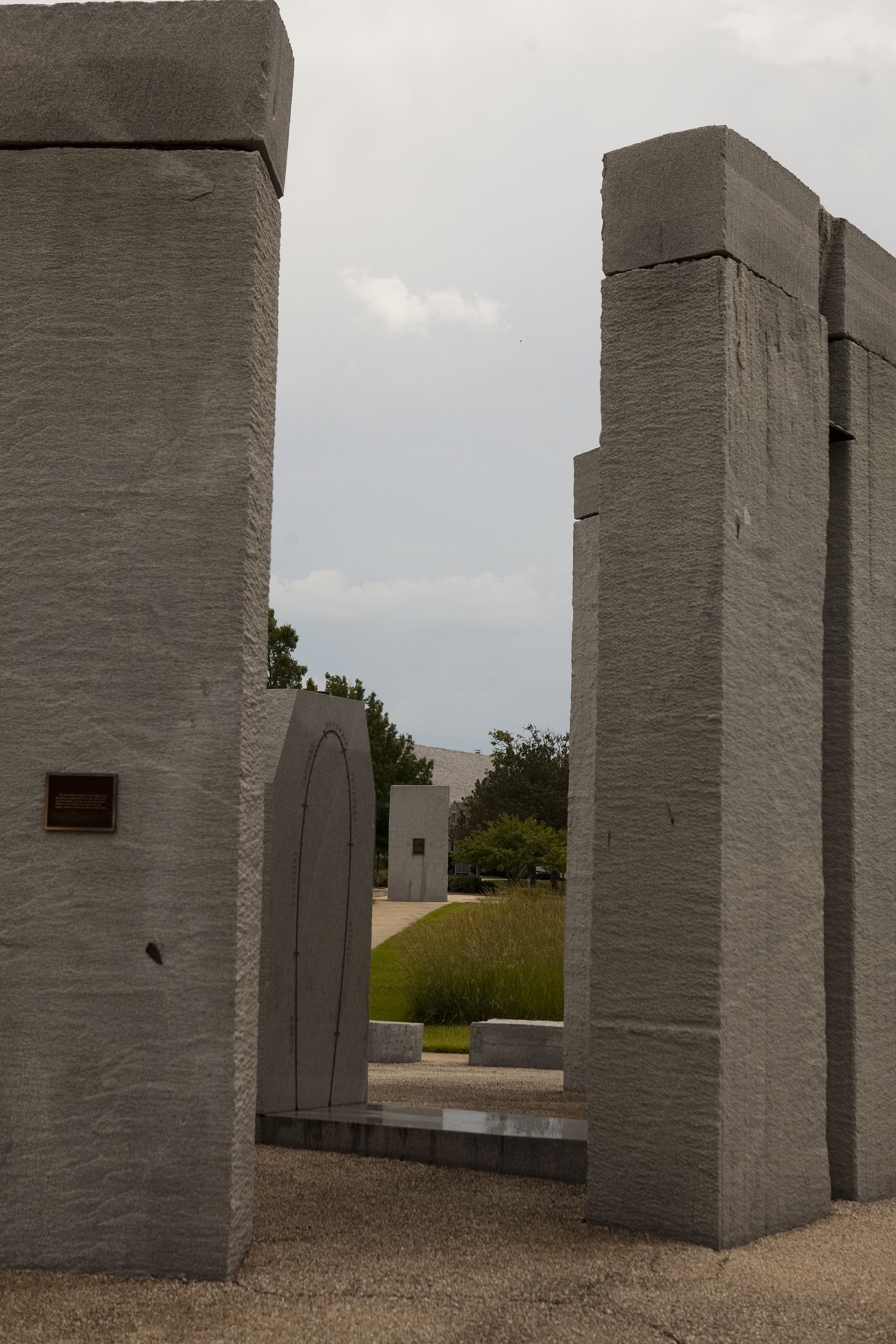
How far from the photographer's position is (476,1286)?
13.4 ft

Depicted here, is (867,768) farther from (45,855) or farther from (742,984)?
(45,855)

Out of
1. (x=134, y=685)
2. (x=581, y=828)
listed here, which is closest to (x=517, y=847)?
(x=581, y=828)

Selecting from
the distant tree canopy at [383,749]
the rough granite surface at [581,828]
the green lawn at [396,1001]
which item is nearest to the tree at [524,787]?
the distant tree canopy at [383,749]

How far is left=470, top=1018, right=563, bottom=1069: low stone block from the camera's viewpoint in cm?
1080

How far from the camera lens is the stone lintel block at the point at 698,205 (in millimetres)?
5062

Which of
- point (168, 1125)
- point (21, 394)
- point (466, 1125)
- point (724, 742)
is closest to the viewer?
point (168, 1125)

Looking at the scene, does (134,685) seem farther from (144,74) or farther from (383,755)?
(383,755)

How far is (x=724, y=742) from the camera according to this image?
15.8 ft

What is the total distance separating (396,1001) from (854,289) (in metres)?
10.7

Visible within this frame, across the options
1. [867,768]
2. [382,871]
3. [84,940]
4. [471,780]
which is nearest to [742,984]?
[867,768]

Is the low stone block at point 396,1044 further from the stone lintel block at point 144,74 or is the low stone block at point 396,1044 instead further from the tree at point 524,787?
the tree at point 524,787

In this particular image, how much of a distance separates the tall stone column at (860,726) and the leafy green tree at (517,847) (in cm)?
2558

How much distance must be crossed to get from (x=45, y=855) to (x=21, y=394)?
156 cm

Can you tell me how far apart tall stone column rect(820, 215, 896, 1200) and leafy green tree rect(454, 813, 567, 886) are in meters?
25.6
